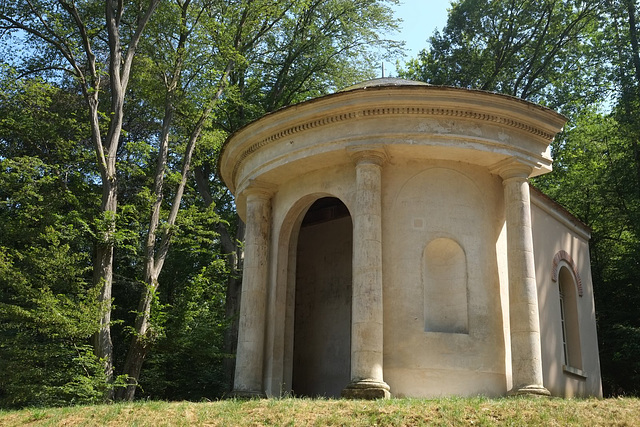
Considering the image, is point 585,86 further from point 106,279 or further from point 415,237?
point 106,279

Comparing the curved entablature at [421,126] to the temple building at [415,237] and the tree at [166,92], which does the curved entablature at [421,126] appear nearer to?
the temple building at [415,237]

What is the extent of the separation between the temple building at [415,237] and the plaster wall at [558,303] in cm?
7

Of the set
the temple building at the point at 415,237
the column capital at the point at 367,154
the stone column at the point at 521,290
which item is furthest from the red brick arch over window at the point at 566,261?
the column capital at the point at 367,154

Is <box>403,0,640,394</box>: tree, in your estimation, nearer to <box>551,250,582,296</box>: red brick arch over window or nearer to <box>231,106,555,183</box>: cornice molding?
<box>551,250,582,296</box>: red brick arch over window

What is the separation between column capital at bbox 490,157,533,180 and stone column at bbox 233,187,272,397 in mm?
5281

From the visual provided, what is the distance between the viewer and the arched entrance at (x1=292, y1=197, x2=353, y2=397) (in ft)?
55.4

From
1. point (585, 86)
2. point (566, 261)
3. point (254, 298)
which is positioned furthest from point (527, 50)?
point (254, 298)

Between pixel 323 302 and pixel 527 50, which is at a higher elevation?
pixel 527 50

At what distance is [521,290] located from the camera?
12617 mm

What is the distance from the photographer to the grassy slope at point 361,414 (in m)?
8.86

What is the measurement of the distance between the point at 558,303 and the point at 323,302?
5990 millimetres

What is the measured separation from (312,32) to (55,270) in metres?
14.9

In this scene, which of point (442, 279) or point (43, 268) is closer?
point (442, 279)

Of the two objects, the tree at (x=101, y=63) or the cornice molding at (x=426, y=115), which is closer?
the cornice molding at (x=426, y=115)
